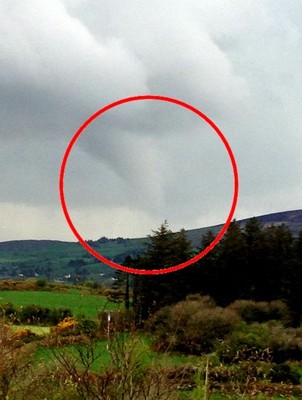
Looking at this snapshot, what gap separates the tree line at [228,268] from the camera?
36500 millimetres

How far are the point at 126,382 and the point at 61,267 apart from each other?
153 meters

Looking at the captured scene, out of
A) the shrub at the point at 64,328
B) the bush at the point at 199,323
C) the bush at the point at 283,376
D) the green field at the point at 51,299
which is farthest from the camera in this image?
the green field at the point at 51,299

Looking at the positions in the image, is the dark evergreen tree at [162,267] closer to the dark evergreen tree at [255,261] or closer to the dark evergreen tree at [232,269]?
the dark evergreen tree at [232,269]

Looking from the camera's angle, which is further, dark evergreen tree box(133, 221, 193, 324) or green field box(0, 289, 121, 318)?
green field box(0, 289, 121, 318)

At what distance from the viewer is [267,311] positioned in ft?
116

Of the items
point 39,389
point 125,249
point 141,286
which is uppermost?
point 125,249

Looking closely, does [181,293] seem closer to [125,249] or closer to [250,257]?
[250,257]

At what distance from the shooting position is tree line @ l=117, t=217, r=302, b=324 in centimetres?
3650

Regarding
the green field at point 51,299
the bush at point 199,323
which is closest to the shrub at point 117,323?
the bush at point 199,323

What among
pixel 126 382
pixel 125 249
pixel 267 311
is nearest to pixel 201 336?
pixel 267 311

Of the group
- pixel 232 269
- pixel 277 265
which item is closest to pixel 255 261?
pixel 277 265

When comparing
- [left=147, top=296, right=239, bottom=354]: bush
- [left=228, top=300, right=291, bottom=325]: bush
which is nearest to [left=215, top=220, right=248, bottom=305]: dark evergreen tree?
[left=228, top=300, right=291, bottom=325]: bush

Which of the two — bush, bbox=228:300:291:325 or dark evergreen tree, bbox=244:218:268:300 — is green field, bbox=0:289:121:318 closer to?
dark evergreen tree, bbox=244:218:268:300

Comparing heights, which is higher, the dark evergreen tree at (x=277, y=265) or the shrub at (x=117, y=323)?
the dark evergreen tree at (x=277, y=265)
